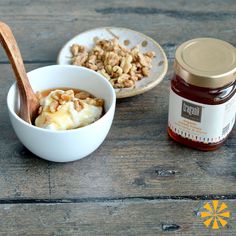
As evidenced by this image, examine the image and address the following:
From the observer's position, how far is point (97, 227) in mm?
755

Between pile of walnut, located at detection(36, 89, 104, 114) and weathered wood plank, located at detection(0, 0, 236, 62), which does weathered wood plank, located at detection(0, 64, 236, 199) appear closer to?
pile of walnut, located at detection(36, 89, 104, 114)

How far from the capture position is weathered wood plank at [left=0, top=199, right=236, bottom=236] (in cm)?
75

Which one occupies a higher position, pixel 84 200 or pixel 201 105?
pixel 201 105

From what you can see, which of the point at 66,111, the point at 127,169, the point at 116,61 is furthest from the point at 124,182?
the point at 116,61

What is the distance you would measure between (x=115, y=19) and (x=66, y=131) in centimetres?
49

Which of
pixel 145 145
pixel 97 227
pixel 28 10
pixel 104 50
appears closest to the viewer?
pixel 97 227

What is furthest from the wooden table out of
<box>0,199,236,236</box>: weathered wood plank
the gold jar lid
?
the gold jar lid

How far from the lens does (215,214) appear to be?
A: 2.54ft

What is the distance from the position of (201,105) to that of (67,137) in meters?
0.20

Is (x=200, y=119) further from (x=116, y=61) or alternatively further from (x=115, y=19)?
(x=115, y=19)

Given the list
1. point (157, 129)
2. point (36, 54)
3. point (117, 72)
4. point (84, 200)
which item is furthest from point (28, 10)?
point (84, 200)

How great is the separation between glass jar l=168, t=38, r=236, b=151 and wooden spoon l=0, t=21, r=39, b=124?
0.22 meters

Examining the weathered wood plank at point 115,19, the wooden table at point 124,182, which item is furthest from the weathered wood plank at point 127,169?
the weathered wood plank at point 115,19

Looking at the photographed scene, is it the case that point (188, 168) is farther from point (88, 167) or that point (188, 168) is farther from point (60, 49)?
point (60, 49)
